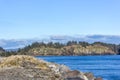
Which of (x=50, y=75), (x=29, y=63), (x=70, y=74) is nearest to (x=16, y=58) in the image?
(x=29, y=63)

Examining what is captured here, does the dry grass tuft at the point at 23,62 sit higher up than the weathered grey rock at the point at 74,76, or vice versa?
the dry grass tuft at the point at 23,62

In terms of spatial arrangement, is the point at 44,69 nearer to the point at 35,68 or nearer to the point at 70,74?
the point at 35,68

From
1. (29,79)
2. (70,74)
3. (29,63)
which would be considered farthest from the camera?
(70,74)

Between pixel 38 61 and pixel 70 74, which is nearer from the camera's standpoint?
pixel 38 61

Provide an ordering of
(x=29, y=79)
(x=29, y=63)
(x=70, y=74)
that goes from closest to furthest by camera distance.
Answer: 1. (x=29, y=79)
2. (x=29, y=63)
3. (x=70, y=74)

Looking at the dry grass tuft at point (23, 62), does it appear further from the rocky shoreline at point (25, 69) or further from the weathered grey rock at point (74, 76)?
the weathered grey rock at point (74, 76)

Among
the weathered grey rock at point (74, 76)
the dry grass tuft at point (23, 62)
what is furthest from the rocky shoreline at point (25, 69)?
the weathered grey rock at point (74, 76)

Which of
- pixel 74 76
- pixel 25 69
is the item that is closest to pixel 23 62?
pixel 25 69

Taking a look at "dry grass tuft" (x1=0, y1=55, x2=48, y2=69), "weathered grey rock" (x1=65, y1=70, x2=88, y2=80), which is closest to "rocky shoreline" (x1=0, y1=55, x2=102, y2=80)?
"dry grass tuft" (x1=0, y1=55, x2=48, y2=69)

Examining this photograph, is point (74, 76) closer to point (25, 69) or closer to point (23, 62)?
point (23, 62)

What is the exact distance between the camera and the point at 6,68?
62.8ft

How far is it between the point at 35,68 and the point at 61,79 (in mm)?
1506

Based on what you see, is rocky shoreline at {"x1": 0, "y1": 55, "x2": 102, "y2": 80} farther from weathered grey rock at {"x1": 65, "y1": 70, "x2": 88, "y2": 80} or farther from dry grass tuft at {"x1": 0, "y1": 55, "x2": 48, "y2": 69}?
weathered grey rock at {"x1": 65, "y1": 70, "x2": 88, "y2": 80}

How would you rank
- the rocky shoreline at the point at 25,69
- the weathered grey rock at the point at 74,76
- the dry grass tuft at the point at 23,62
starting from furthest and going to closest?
1. the weathered grey rock at the point at 74,76
2. the dry grass tuft at the point at 23,62
3. the rocky shoreline at the point at 25,69
